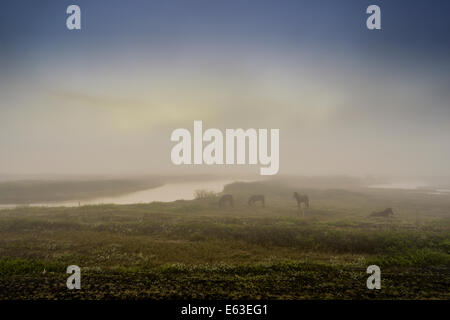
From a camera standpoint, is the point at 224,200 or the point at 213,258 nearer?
the point at 213,258

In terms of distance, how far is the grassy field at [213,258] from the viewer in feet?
32.4

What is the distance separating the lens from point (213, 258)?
52.5ft

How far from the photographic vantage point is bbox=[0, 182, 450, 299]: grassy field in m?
9.88

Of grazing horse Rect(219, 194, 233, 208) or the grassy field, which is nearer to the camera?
the grassy field

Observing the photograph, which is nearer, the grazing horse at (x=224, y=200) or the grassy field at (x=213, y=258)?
the grassy field at (x=213, y=258)
